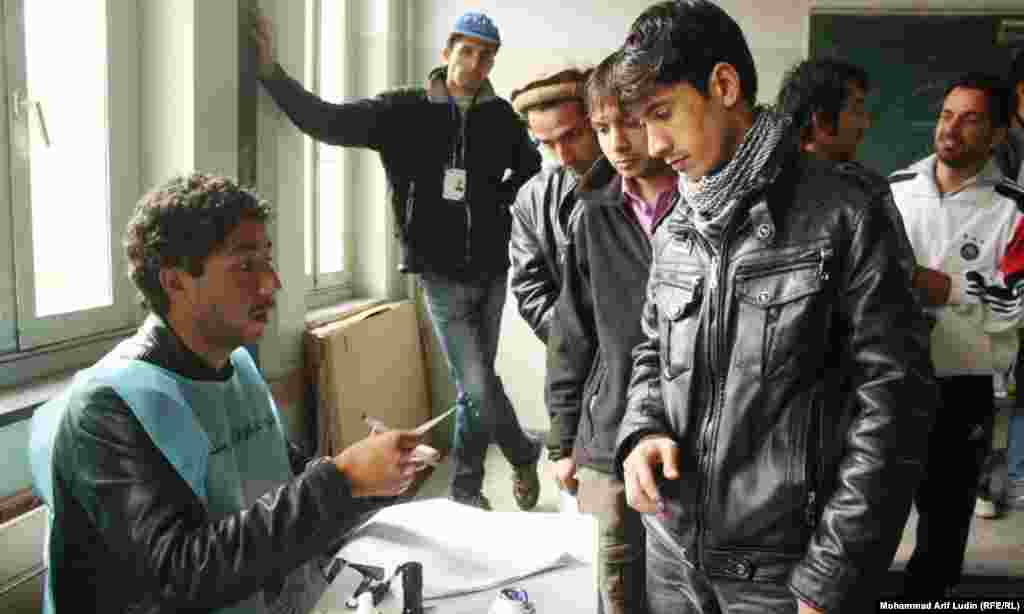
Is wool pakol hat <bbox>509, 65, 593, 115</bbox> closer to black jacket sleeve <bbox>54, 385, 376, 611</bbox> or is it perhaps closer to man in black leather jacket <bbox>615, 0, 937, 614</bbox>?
man in black leather jacket <bbox>615, 0, 937, 614</bbox>

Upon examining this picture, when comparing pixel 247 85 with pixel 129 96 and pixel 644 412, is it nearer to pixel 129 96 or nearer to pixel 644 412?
pixel 129 96

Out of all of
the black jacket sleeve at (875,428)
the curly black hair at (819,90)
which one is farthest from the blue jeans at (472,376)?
the black jacket sleeve at (875,428)

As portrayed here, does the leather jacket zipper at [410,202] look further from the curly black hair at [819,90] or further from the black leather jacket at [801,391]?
the black leather jacket at [801,391]

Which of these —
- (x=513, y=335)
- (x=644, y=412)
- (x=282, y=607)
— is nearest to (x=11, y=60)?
(x=282, y=607)

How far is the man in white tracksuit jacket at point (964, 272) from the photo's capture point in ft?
7.11

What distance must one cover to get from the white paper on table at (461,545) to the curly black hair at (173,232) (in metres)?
0.51

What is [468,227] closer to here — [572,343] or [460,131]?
[460,131]

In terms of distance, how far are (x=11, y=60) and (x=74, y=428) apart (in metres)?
1.07

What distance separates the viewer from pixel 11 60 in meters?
1.70

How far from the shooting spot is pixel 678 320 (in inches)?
47.2

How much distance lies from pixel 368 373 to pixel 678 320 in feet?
7.84

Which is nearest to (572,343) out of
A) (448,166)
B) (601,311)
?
(601,311)

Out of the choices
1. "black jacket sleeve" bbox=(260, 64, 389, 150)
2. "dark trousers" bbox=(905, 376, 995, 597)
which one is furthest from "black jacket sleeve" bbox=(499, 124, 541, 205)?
"dark trousers" bbox=(905, 376, 995, 597)

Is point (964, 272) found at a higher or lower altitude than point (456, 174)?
lower
